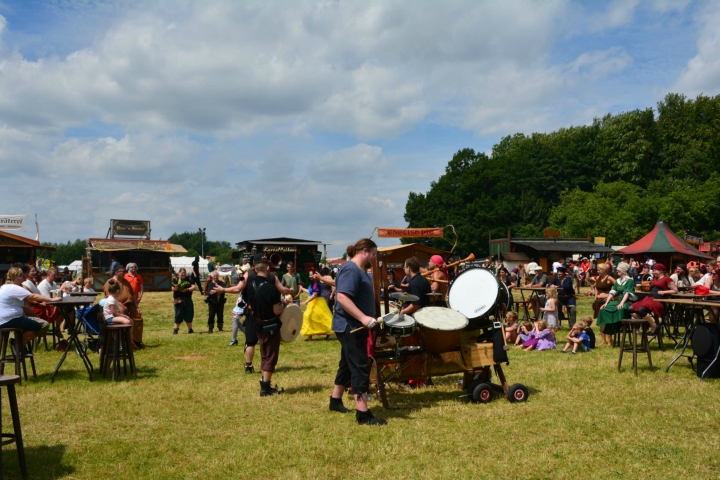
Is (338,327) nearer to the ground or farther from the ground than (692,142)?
nearer to the ground

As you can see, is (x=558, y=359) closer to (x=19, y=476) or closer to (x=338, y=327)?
(x=338, y=327)

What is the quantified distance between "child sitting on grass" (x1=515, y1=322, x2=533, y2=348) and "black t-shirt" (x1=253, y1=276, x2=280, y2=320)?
6308 millimetres

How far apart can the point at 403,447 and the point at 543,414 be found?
77.2 inches

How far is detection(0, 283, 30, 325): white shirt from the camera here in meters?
8.20

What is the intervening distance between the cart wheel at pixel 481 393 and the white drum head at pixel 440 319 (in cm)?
79

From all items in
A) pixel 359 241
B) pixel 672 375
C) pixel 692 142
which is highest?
pixel 692 142

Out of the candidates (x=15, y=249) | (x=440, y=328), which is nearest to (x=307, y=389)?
(x=440, y=328)

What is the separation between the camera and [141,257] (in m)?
39.5

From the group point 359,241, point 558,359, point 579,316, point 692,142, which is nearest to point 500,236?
point 692,142

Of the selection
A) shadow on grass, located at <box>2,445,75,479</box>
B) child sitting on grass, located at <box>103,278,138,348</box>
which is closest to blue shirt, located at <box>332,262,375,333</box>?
shadow on grass, located at <box>2,445,75,479</box>

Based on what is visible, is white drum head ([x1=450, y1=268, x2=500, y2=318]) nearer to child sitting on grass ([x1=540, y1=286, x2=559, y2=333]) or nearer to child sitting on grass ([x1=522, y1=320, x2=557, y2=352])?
child sitting on grass ([x1=522, y1=320, x2=557, y2=352])

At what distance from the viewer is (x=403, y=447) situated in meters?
5.49

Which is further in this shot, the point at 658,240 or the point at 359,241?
the point at 658,240

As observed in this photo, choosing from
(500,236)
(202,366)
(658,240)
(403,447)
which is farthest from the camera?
(500,236)
